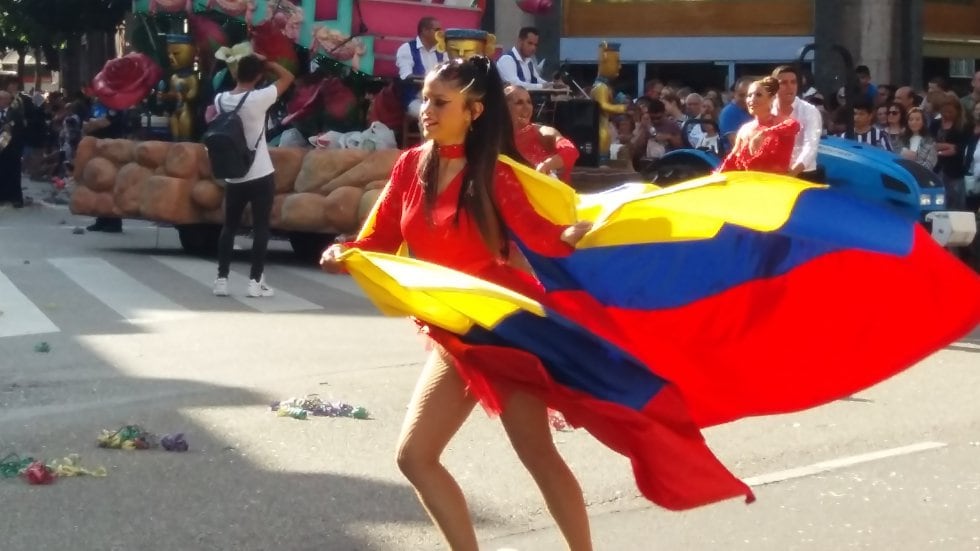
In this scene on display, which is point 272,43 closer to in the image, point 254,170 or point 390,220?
point 254,170

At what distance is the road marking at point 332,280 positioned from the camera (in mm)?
13883

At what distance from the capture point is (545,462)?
187 inches

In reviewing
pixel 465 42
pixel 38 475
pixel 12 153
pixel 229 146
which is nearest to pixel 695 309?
pixel 38 475

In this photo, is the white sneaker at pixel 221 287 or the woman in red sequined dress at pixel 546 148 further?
the white sneaker at pixel 221 287

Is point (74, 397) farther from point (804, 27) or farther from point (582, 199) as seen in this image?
point (804, 27)

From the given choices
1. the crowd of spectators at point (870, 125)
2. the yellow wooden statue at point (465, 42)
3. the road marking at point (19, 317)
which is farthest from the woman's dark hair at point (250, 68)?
the crowd of spectators at point (870, 125)

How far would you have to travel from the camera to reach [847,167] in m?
13.4

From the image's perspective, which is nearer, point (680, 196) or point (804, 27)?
point (680, 196)

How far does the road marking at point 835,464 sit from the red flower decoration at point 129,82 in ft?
38.2

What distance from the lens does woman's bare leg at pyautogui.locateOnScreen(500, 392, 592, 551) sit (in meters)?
4.70

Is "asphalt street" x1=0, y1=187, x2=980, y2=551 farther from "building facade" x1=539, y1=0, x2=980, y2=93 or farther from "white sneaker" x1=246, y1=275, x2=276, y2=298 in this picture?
"building facade" x1=539, y1=0, x2=980, y2=93

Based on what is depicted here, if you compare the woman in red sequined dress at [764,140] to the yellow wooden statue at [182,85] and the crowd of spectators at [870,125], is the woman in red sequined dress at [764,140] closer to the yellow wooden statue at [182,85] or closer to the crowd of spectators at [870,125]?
the crowd of spectators at [870,125]

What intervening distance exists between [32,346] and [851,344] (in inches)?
268

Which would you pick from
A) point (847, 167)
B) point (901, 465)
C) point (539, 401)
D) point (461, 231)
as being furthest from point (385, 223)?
point (847, 167)
